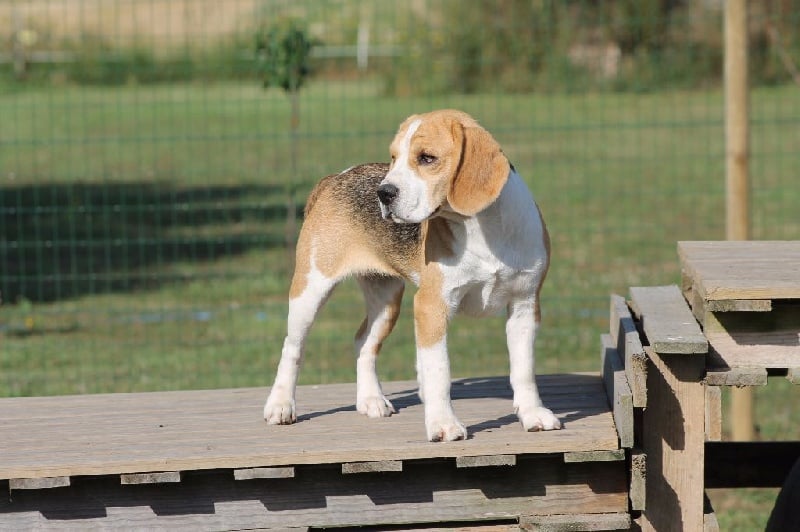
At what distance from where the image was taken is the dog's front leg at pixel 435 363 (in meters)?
4.68

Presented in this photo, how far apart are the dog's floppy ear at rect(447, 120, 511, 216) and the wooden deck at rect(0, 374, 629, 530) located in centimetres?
88

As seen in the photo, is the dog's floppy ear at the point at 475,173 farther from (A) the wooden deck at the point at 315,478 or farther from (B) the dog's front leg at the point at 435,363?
(A) the wooden deck at the point at 315,478

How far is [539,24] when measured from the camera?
9.86 m

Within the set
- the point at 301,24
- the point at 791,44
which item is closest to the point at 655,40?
the point at 791,44

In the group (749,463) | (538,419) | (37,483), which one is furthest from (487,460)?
(749,463)

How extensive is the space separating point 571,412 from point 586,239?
8140 millimetres

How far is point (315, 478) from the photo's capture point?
471 cm

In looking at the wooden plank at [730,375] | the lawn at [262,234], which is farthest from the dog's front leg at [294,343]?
the lawn at [262,234]

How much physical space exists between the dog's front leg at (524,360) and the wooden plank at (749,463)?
1.65 m

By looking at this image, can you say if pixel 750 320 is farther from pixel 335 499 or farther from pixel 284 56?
pixel 284 56

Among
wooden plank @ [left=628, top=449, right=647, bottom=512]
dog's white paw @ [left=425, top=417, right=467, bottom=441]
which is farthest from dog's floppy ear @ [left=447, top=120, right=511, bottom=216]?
wooden plank @ [left=628, top=449, right=647, bottom=512]

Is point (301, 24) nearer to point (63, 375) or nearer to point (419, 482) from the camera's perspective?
point (63, 375)

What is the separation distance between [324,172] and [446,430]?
36.8ft

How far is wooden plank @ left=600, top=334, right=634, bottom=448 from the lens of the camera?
4535 mm
